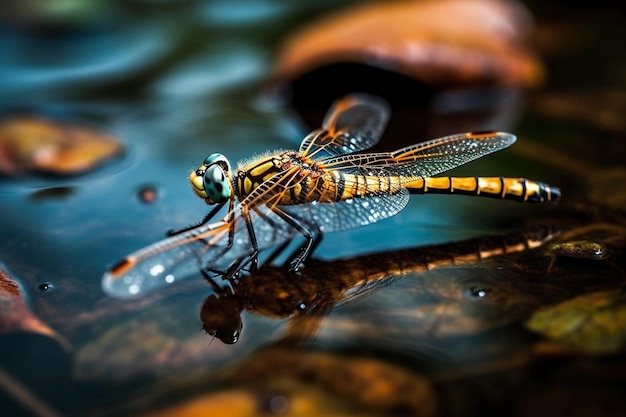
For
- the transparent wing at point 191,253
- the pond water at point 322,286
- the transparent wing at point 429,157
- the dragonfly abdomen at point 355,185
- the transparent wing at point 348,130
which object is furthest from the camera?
the transparent wing at point 348,130

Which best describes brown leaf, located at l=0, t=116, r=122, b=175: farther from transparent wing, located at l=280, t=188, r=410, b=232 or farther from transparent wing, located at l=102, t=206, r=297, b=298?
transparent wing, located at l=280, t=188, r=410, b=232

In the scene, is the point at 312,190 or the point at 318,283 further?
the point at 312,190

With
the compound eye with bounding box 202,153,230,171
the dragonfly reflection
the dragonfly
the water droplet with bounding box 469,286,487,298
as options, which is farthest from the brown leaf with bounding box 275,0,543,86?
the water droplet with bounding box 469,286,487,298

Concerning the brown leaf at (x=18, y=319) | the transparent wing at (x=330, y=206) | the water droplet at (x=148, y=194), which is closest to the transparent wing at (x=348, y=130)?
the transparent wing at (x=330, y=206)

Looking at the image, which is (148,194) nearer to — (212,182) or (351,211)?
(212,182)

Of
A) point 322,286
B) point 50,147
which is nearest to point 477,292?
point 322,286

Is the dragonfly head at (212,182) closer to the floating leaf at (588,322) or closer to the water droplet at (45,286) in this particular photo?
the water droplet at (45,286)
